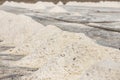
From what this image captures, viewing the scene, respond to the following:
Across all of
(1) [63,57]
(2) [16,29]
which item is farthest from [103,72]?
(2) [16,29]

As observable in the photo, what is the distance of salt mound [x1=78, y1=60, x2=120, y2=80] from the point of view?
4371mm

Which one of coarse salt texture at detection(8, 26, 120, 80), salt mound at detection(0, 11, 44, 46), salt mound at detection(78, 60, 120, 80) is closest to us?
salt mound at detection(78, 60, 120, 80)

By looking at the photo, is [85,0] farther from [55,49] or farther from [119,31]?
[55,49]

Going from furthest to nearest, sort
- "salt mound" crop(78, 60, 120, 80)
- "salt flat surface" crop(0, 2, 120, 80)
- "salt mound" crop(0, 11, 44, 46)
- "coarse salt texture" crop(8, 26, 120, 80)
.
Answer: "salt mound" crop(0, 11, 44, 46) → "coarse salt texture" crop(8, 26, 120, 80) → "salt flat surface" crop(0, 2, 120, 80) → "salt mound" crop(78, 60, 120, 80)

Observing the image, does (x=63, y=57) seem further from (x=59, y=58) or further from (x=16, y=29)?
(x=16, y=29)

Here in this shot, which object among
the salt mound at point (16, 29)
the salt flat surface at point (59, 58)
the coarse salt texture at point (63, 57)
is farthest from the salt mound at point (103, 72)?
the salt mound at point (16, 29)

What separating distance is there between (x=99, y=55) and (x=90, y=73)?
1.47 metres

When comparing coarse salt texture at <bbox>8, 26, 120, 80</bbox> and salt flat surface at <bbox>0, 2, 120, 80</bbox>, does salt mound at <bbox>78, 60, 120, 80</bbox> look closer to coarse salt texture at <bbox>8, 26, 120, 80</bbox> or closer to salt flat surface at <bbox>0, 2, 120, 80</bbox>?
salt flat surface at <bbox>0, 2, 120, 80</bbox>

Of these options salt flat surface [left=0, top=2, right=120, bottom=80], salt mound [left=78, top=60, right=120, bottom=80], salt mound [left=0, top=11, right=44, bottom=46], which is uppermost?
salt mound [left=78, top=60, right=120, bottom=80]

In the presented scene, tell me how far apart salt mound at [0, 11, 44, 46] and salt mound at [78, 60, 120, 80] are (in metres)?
4.33

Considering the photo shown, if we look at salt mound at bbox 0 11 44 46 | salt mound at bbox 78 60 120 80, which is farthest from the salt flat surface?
salt mound at bbox 0 11 44 46

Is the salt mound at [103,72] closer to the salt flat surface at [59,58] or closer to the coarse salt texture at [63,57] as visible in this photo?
the salt flat surface at [59,58]

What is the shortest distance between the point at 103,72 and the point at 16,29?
5467 millimetres

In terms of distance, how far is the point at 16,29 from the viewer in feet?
31.4
